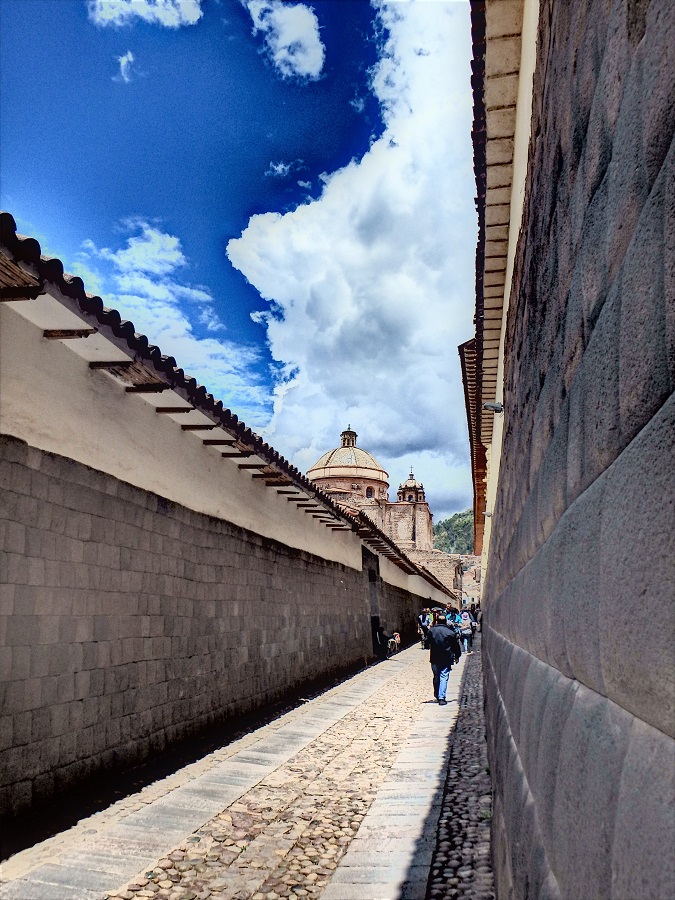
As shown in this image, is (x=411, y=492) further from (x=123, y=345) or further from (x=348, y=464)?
(x=123, y=345)

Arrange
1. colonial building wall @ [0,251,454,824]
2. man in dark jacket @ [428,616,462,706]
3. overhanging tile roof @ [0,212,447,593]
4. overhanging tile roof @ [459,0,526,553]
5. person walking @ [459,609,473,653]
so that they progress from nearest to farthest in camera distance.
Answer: overhanging tile roof @ [459,0,526,553] → overhanging tile roof @ [0,212,447,593] → colonial building wall @ [0,251,454,824] → man in dark jacket @ [428,616,462,706] → person walking @ [459,609,473,653]

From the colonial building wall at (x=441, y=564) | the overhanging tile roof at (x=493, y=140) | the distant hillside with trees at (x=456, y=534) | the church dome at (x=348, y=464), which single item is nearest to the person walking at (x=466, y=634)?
the colonial building wall at (x=441, y=564)

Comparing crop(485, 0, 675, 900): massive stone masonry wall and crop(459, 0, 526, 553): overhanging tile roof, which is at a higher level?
crop(459, 0, 526, 553): overhanging tile roof

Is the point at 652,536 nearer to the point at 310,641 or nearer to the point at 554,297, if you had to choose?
the point at 554,297

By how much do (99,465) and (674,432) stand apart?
6265 mm

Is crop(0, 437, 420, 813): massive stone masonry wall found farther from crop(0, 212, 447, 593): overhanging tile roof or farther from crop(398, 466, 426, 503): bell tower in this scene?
crop(398, 466, 426, 503): bell tower

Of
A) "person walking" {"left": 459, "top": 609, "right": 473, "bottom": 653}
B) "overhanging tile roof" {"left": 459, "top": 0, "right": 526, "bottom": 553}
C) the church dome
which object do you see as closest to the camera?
"overhanging tile roof" {"left": 459, "top": 0, "right": 526, "bottom": 553}

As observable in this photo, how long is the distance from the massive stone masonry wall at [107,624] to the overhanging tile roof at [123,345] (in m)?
1.01

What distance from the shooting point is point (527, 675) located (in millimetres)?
2428

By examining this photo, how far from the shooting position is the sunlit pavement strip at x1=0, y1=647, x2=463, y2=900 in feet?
13.5

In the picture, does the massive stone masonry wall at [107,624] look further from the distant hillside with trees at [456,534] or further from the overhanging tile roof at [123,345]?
the distant hillside with trees at [456,534]

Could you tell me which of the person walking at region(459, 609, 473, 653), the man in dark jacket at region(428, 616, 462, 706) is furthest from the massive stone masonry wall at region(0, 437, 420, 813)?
the person walking at region(459, 609, 473, 653)

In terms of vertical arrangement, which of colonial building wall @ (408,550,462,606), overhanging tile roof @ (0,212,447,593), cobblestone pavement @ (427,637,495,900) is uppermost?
colonial building wall @ (408,550,462,606)

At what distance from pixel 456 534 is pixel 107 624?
124263 mm
